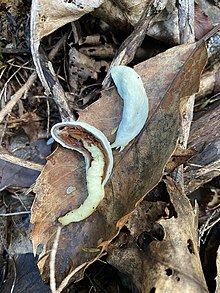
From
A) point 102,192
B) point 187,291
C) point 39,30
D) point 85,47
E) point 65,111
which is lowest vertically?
point 187,291

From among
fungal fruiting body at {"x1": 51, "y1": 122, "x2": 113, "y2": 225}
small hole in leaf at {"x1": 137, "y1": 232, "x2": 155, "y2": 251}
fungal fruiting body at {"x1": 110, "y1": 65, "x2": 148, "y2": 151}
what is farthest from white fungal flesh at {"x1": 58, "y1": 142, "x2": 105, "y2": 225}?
small hole in leaf at {"x1": 137, "y1": 232, "x2": 155, "y2": 251}

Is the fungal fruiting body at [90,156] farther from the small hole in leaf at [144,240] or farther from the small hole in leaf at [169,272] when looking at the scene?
the small hole in leaf at [169,272]

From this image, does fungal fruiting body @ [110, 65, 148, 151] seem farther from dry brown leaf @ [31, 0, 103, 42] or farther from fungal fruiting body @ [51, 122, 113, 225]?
dry brown leaf @ [31, 0, 103, 42]

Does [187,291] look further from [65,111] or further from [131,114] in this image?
[65,111]

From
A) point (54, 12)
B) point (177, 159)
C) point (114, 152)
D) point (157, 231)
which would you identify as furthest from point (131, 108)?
point (54, 12)

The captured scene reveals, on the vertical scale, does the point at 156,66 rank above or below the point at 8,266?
above

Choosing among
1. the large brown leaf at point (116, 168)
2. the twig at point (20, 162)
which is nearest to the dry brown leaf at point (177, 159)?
the large brown leaf at point (116, 168)

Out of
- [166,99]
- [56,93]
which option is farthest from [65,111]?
[166,99]
